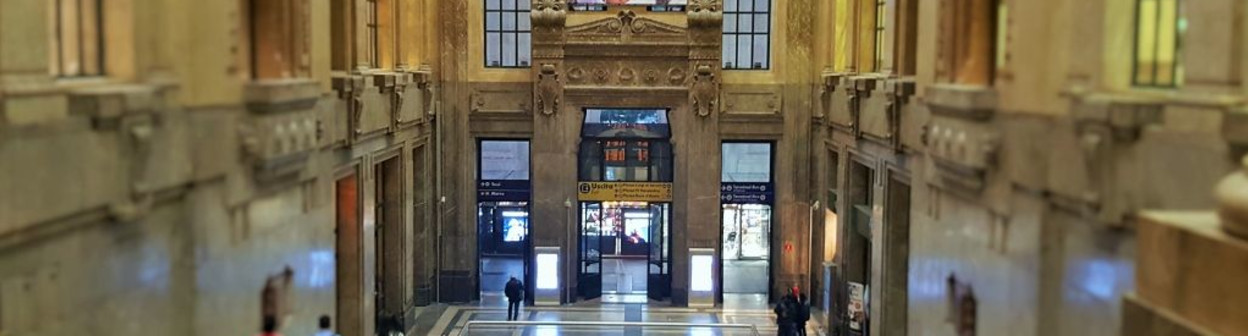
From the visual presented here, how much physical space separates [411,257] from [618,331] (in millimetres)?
4421

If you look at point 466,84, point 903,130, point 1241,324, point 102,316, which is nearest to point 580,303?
point 466,84

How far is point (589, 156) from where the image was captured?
25500 millimetres

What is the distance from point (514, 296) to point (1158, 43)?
16476mm

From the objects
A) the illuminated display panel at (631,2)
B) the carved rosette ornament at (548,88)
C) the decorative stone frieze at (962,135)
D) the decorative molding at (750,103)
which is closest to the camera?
the decorative stone frieze at (962,135)

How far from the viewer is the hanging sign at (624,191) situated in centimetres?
2531

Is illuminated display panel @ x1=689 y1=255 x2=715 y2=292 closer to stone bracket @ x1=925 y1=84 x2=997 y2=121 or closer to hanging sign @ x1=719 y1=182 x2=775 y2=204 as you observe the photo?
hanging sign @ x1=719 y1=182 x2=775 y2=204

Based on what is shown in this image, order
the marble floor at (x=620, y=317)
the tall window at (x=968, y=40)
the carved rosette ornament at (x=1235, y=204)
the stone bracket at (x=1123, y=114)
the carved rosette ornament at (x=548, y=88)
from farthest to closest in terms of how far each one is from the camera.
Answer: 1. the carved rosette ornament at (x=548, y=88)
2. the marble floor at (x=620, y=317)
3. the tall window at (x=968, y=40)
4. the stone bracket at (x=1123, y=114)
5. the carved rosette ornament at (x=1235, y=204)

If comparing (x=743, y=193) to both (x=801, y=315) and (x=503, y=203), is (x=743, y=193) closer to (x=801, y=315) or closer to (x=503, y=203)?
(x=801, y=315)

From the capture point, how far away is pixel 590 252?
25.9 meters

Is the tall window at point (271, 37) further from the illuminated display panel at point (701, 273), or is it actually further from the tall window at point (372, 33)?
the illuminated display panel at point (701, 273)

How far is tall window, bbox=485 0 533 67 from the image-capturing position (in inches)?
990

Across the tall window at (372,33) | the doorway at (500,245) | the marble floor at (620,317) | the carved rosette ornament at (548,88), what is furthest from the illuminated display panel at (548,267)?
the tall window at (372,33)

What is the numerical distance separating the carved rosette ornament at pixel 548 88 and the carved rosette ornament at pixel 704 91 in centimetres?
289

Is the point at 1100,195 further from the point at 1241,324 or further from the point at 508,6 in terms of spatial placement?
the point at 508,6
